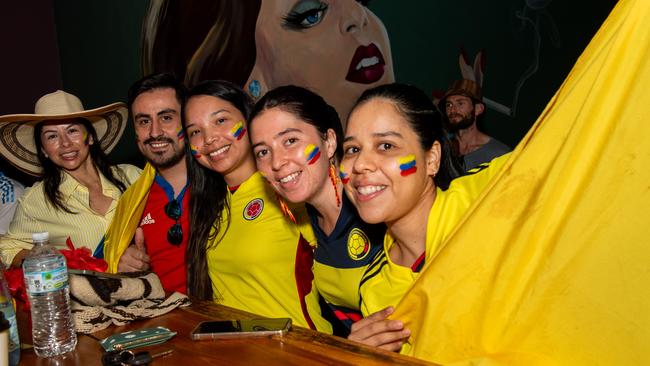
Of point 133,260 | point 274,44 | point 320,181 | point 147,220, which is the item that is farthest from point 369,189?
point 274,44

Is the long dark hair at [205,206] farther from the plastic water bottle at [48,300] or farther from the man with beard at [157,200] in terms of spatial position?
the plastic water bottle at [48,300]

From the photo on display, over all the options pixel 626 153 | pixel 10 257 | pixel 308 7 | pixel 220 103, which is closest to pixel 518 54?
pixel 308 7

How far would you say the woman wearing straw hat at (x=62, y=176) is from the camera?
2746 mm

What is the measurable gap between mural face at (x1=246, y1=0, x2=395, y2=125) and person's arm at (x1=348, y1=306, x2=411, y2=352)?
8.62 ft

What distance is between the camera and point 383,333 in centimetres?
143

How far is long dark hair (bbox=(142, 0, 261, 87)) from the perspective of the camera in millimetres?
4363

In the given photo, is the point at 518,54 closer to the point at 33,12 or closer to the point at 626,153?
the point at 626,153

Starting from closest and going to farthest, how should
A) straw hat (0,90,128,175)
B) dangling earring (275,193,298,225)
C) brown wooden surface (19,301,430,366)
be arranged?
brown wooden surface (19,301,430,366) → dangling earring (275,193,298,225) → straw hat (0,90,128,175)

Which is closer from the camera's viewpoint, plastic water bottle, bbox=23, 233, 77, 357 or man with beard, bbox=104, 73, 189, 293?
plastic water bottle, bbox=23, 233, 77, 357

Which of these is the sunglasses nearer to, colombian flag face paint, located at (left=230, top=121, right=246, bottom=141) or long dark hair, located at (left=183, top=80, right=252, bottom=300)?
long dark hair, located at (left=183, top=80, right=252, bottom=300)

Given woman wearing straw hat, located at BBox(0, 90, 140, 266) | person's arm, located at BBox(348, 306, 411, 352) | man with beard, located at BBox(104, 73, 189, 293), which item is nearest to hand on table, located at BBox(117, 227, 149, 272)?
man with beard, located at BBox(104, 73, 189, 293)

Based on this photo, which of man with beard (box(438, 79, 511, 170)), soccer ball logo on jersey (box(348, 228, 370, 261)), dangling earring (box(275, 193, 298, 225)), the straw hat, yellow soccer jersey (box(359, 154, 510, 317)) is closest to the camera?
yellow soccer jersey (box(359, 154, 510, 317))

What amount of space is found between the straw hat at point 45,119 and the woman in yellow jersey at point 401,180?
71.2 inches

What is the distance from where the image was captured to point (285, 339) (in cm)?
138
